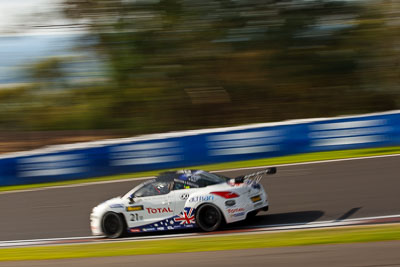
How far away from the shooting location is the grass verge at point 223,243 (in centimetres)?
722

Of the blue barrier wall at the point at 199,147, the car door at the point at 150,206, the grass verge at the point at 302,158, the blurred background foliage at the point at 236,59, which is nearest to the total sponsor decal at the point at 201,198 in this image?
the car door at the point at 150,206

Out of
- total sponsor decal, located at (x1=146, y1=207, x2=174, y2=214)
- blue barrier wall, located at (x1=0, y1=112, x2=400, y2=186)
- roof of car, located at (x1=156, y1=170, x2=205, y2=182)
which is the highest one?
blue barrier wall, located at (x1=0, y1=112, x2=400, y2=186)

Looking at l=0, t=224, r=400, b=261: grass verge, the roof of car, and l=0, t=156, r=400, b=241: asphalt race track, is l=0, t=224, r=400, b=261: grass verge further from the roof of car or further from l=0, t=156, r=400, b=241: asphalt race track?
l=0, t=156, r=400, b=241: asphalt race track

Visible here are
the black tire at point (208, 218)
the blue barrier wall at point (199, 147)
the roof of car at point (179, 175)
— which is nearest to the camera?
the black tire at point (208, 218)

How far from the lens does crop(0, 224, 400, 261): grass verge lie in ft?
23.7

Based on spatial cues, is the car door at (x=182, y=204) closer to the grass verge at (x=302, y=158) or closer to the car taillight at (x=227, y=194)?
the car taillight at (x=227, y=194)

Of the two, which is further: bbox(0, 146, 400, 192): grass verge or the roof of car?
bbox(0, 146, 400, 192): grass verge

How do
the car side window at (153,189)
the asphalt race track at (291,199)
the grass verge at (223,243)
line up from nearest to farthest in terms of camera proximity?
1. the grass verge at (223,243)
2. the car side window at (153,189)
3. the asphalt race track at (291,199)

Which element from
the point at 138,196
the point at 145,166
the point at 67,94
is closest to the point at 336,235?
the point at 138,196

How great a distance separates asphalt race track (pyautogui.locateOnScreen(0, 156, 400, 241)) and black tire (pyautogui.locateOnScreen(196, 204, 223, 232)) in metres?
0.89

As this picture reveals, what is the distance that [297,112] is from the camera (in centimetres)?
2672

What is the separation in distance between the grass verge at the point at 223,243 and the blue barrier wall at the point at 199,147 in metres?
6.47

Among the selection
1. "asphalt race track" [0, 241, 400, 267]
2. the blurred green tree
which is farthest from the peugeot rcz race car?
the blurred green tree

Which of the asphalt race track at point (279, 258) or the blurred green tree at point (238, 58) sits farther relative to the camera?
the blurred green tree at point (238, 58)
